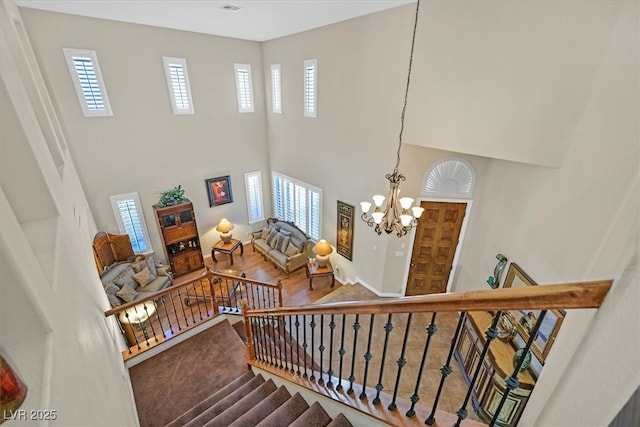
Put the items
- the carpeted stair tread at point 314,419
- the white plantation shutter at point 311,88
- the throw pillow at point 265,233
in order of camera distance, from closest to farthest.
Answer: the carpeted stair tread at point 314,419, the white plantation shutter at point 311,88, the throw pillow at point 265,233

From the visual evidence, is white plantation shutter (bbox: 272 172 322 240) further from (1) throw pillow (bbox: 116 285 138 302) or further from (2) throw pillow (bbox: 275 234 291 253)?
(1) throw pillow (bbox: 116 285 138 302)

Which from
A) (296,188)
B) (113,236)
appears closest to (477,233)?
(296,188)

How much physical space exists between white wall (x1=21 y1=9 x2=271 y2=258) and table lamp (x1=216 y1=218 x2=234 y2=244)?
12.4 inches

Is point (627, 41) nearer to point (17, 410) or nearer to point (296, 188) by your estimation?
point (17, 410)

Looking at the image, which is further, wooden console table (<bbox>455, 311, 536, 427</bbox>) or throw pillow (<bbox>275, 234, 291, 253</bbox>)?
throw pillow (<bbox>275, 234, 291, 253</bbox>)

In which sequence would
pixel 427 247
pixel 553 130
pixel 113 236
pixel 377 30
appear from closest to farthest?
pixel 553 130, pixel 377 30, pixel 427 247, pixel 113 236

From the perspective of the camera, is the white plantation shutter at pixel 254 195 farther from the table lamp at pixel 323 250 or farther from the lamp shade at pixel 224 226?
the table lamp at pixel 323 250

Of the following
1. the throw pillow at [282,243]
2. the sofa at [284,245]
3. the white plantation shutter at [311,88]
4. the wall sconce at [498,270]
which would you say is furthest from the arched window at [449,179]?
the throw pillow at [282,243]

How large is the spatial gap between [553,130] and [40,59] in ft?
24.4

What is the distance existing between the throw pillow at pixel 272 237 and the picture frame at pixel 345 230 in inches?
72.3

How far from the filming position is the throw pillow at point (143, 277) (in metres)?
5.44

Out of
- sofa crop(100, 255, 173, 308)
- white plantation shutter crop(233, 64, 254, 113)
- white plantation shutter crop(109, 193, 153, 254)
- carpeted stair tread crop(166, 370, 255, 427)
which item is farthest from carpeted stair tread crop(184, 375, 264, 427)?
white plantation shutter crop(233, 64, 254, 113)

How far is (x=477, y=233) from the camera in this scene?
185 inches

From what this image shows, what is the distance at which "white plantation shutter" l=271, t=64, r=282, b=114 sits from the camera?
6582 millimetres
